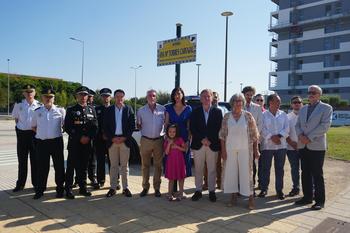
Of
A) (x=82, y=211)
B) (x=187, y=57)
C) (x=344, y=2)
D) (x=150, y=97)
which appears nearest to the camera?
(x=82, y=211)

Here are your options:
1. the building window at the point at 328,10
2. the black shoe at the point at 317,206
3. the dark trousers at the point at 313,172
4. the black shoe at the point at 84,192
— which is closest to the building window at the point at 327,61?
the building window at the point at 328,10

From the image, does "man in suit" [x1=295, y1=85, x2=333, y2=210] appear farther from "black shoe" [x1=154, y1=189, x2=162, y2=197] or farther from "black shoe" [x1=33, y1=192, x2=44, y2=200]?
"black shoe" [x1=33, y1=192, x2=44, y2=200]

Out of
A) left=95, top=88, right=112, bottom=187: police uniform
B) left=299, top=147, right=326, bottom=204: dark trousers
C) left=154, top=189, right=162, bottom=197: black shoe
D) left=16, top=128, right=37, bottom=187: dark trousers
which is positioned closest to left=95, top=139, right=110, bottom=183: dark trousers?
left=95, top=88, right=112, bottom=187: police uniform

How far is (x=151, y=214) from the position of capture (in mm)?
5488

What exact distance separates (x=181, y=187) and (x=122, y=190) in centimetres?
128

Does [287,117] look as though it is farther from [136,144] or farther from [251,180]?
[136,144]

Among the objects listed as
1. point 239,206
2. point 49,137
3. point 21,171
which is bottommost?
point 239,206

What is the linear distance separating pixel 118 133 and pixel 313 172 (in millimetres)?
3570

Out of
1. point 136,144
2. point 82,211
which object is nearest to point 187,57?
point 136,144

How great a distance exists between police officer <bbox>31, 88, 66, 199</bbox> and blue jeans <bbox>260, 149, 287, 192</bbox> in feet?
12.6

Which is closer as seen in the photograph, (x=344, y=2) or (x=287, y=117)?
(x=287, y=117)

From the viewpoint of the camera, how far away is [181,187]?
640cm

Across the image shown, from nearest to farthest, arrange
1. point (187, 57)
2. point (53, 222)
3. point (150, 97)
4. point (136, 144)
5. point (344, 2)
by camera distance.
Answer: point (53, 222)
point (150, 97)
point (136, 144)
point (187, 57)
point (344, 2)

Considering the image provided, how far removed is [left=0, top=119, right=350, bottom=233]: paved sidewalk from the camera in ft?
16.1
